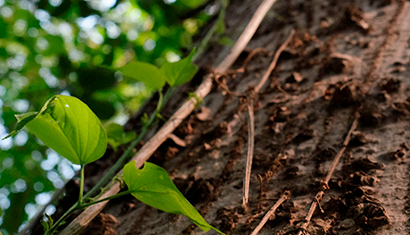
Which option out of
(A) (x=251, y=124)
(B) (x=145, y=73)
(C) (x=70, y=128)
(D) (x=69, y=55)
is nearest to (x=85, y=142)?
(C) (x=70, y=128)

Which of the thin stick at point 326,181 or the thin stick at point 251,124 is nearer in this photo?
the thin stick at point 326,181

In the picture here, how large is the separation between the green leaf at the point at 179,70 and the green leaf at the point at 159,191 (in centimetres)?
34

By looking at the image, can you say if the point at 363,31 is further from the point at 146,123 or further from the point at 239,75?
the point at 146,123

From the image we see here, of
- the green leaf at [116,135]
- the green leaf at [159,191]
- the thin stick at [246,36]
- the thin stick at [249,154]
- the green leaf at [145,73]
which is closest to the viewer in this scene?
the green leaf at [159,191]

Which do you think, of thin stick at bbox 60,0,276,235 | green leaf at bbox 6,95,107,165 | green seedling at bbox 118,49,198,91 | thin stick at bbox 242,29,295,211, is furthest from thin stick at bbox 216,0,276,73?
green leaf at bbox 6,95,107,165

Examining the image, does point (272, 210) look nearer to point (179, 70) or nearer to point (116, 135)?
point (179, 70)

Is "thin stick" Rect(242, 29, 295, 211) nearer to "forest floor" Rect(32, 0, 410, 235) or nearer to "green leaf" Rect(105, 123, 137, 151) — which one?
"forest floor" Rect(32, 0, 410, 235)

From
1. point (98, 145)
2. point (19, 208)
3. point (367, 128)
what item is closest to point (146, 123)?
point (98, 145)

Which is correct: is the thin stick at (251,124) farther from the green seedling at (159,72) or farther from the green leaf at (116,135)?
the green leaf at (116,135)

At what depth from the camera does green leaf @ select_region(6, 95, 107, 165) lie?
635 mm

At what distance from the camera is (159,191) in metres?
0.63

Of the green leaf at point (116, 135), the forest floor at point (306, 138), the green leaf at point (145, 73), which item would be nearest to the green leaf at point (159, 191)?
the forest floor at point (306, 138)

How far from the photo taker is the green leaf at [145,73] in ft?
2.83

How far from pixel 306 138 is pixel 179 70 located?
1.12 ft
